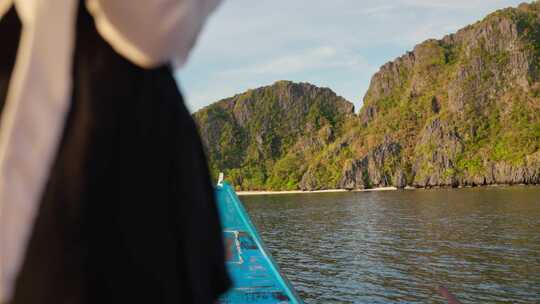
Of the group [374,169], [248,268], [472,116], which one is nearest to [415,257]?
[248,268]

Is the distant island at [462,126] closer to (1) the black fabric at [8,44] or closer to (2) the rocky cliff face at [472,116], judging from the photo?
(2) the rocky cliff face at [472,116]

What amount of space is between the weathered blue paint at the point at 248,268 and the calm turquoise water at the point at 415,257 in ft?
39.6

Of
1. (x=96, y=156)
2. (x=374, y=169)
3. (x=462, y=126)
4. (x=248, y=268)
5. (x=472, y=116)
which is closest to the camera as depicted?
(x=96, y=156)

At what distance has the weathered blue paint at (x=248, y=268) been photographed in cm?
797

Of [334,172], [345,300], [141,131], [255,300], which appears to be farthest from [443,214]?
[334,172]

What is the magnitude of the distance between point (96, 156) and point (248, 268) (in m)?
9.21

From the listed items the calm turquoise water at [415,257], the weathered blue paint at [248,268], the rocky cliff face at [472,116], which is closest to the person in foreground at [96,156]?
the weathered blue paint at [248,268]

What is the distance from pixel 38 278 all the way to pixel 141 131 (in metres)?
0.32

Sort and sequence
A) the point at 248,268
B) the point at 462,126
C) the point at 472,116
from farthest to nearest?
the point at 472,116 < the point at 462,126 < the point at 248,268

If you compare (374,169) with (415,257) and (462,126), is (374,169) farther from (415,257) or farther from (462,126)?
(415,257)

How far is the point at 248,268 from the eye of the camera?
9922 mm

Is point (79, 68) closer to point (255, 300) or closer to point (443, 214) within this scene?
point (255, 300)

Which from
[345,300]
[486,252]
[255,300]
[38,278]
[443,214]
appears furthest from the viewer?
[443,214]

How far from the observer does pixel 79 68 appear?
1.00 meters
